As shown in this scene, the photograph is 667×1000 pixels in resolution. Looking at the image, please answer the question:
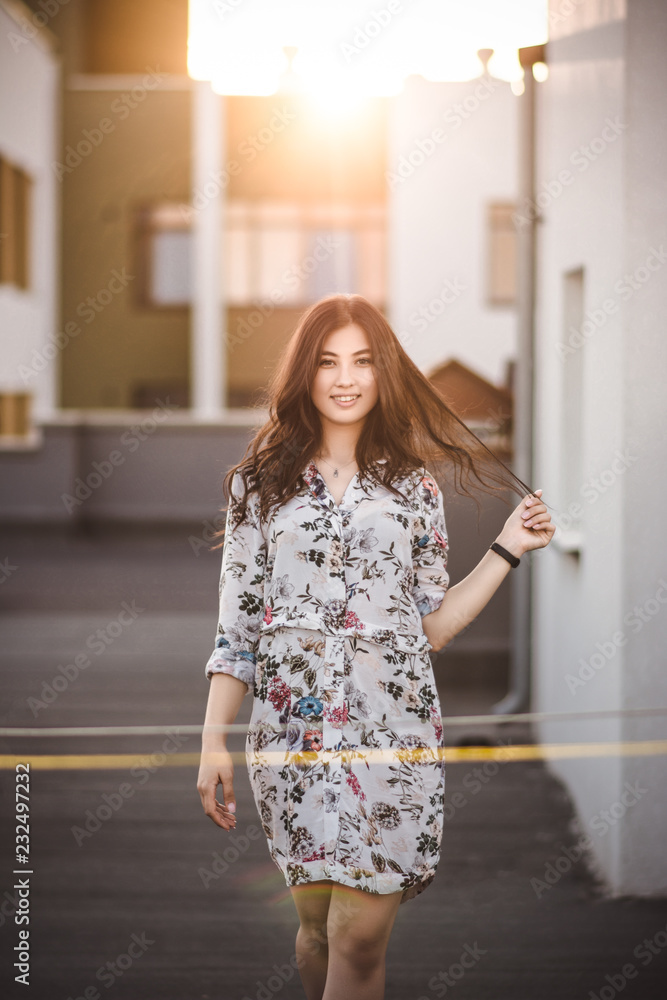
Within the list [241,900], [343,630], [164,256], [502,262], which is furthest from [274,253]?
[343,630]

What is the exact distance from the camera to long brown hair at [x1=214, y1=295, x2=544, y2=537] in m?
1.96

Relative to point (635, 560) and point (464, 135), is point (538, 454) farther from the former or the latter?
point (464, 135)

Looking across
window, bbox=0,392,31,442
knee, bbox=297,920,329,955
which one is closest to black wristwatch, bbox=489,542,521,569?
knee, bbox=297,920,329,955

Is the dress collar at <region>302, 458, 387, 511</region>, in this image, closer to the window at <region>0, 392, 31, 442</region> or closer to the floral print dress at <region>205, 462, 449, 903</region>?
Answer: the floral print dress at <region>205, 462, 449, 903</region>

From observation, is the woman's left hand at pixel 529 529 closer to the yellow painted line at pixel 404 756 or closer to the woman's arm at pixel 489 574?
the woman's arm at pixel 489 574

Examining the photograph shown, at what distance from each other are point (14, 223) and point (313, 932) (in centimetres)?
1681

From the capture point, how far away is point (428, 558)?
78.1 inches

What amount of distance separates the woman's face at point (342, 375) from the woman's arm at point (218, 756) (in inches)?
20.4

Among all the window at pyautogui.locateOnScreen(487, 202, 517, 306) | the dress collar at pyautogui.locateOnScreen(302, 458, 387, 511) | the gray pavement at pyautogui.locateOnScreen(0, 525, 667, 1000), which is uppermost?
the window at pyautogui.locateOnScreen(487, 202, 517, 306)

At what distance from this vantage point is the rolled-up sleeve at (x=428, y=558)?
1.97 m

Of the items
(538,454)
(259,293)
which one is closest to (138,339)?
(259,293)

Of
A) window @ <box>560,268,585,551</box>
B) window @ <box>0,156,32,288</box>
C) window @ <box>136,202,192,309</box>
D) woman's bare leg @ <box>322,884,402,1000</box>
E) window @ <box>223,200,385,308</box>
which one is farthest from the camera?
window @ <box>136,202,192,309</box>

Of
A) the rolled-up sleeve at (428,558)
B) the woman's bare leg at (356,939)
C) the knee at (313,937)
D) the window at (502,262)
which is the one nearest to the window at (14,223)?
the window at (502,262)

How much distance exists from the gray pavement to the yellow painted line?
0.04 m
